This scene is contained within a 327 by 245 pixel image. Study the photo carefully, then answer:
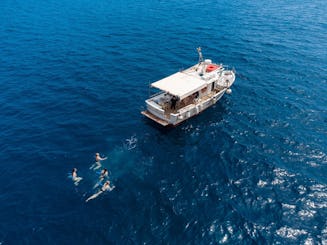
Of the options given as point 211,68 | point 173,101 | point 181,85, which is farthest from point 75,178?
point 211,68

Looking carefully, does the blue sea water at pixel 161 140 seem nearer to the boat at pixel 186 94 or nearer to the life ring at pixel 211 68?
the boat at pixel 186 94

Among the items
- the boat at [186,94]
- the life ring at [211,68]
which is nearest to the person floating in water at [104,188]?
the boat at [186,94]

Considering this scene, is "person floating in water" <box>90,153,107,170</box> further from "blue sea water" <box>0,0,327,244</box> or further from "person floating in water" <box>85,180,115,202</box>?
"person floating in water" <box>85,180,115,202</box>

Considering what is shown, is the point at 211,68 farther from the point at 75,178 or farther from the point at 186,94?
the point at 75,178

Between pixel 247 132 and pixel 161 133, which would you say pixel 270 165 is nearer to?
pixel 247 132

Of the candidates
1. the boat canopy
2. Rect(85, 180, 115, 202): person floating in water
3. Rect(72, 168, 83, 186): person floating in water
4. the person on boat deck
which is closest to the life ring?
the boat canopy

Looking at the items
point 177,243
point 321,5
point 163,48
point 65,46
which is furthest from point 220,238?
point 321,5
